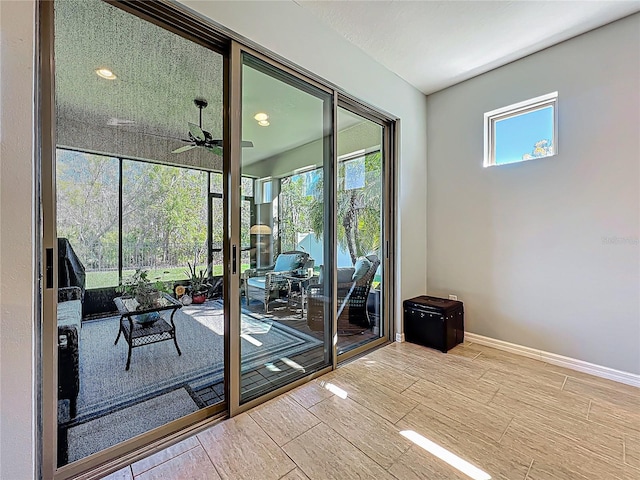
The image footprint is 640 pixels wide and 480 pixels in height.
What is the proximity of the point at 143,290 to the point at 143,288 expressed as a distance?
0.04ft

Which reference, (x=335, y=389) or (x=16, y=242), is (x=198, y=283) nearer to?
(x=16, y=242)

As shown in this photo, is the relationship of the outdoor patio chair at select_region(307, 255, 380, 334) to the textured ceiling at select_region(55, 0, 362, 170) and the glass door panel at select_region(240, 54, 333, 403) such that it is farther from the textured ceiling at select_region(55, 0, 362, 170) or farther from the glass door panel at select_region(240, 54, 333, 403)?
the textured ceiling at select_region(55, 0, 362, 170)

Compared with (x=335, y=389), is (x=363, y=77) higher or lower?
higher

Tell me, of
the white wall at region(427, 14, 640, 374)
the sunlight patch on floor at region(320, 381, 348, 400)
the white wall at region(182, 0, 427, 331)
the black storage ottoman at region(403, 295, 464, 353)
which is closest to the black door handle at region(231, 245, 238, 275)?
the sunlight patch on floor at region(320, 381, 348, 400)

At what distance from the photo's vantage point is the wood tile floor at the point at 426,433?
1553 mm

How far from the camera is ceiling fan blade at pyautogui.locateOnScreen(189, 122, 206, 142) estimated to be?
1.93m

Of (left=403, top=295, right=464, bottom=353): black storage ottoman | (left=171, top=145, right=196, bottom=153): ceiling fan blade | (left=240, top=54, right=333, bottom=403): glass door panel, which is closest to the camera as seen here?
(left=171, top=145, right=196, bottom=153): ceiling fan blade

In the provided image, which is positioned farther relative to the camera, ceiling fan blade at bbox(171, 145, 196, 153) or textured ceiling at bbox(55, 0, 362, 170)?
ceiling fan blade at bbox(171, 145, 196, 153)

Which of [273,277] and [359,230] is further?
[359,230]

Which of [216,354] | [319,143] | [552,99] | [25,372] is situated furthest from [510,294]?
[25,372]

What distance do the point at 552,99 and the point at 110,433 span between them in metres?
4.49

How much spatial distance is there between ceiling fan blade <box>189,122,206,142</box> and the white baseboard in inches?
138

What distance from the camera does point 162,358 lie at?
186 centimetres

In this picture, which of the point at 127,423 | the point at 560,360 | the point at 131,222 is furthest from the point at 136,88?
the point at 560,360
